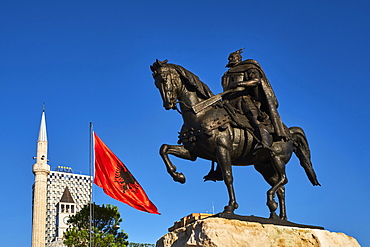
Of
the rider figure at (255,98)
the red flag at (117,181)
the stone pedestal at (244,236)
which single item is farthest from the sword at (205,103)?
the red flag at (117,181)

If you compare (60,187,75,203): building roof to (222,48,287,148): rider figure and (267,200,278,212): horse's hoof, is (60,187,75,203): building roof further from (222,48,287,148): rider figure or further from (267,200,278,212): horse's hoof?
(267,200,278,212): horse's hoof

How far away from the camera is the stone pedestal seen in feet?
31.1

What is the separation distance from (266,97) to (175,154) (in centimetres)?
255

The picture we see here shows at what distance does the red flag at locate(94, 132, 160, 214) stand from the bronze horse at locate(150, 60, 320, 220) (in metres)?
5.72

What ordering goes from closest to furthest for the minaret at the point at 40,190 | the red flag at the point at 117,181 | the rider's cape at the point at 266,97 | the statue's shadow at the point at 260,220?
the statue's shadow at the point at 260,220, the rider's cape at the point at 266,97, the red flag at the point at 117,181, the minaret at the point at 40,190

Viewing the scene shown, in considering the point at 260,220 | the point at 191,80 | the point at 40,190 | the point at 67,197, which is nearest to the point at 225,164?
the point at 260,220

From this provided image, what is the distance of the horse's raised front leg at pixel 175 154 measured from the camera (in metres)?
10.5

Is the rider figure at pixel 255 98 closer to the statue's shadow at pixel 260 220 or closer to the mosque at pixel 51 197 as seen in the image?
the statue's shadow at pixel 260 220

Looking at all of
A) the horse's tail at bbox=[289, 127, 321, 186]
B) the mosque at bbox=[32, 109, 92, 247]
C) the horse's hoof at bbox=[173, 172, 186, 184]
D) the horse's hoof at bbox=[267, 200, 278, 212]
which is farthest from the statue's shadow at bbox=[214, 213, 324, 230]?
the mosque at bbox=[32, 109, 92, 247]

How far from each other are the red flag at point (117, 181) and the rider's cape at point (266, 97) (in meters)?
6.12

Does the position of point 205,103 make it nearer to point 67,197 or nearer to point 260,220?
point 260,220

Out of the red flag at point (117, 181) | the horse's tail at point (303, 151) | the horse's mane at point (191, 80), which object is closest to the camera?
the horse's mane at point (191, 80)

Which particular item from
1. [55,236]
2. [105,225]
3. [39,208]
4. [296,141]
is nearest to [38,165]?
[39,208]

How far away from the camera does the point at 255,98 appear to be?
11852 millimetres
